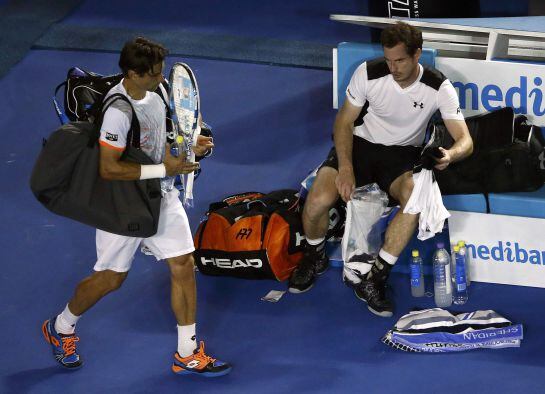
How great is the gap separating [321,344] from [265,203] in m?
1.13

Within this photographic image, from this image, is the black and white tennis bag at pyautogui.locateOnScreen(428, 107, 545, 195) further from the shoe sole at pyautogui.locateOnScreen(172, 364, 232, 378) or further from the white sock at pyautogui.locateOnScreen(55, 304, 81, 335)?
the white sock at pyautogui.locateOnScreen(55, 304, 81, 335)

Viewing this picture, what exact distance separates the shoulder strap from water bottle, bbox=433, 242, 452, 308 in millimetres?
1966

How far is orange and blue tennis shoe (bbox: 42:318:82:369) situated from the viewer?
5828mm

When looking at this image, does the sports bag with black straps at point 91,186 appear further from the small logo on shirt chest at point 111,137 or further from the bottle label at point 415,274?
the bottle label at point 415,274

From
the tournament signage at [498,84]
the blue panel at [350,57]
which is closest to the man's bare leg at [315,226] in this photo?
the blue panel at [350,57]

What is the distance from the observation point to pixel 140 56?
5.01 m

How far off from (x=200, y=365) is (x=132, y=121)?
4.59ft

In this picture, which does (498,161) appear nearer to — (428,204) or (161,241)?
(428,204)

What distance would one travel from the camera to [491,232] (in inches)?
248

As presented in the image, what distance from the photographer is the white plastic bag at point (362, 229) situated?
6250 millimetres

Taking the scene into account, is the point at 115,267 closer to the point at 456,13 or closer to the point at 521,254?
the point at 521,254

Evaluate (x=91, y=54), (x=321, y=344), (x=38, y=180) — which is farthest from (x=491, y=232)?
(x=91, y=54)

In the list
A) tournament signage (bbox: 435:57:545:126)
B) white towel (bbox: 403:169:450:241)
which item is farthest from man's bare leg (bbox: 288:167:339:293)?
tournament signage (bbox: 435:57:545:126)

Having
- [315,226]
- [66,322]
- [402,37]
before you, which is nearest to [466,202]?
[315,226]
